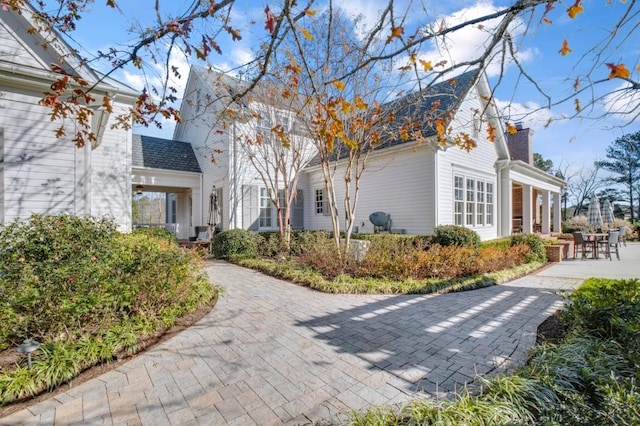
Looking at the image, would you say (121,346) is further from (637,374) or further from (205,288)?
(637,374)

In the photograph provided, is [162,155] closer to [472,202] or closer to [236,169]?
[236,169]

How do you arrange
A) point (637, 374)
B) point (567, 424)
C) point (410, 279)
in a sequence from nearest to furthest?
1. point (567, 424)
2. point (637, 374)
3. point (410, 279)

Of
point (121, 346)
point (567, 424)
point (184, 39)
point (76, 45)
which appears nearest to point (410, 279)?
point (567, 424)

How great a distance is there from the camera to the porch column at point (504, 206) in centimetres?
1370

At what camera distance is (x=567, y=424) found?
2.09m

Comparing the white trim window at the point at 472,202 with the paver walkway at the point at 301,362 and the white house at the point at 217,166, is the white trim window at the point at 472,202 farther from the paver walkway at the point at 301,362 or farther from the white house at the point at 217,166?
the paver walkway at the point at 301,362

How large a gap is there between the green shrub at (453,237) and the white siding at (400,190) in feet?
3.45

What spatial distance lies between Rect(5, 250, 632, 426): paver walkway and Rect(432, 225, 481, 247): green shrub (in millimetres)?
3362

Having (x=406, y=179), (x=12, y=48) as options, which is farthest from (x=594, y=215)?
(x=12, y=48)

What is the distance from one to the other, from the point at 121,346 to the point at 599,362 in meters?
5.04

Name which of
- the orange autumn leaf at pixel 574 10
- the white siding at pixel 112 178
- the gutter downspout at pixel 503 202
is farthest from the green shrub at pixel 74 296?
the gutter downspout at pixel 503 202

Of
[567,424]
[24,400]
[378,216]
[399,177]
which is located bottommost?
[24,400]

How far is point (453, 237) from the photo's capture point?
905 centimetres

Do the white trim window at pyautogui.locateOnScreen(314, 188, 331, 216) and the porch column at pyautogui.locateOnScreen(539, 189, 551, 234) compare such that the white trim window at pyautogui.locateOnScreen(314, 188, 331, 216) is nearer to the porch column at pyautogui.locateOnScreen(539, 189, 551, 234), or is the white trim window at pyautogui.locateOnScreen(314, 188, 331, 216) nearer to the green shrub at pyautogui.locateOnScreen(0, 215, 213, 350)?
the green shrub at pyautogui.locateOnScreen(0, 215, 213, 350)
